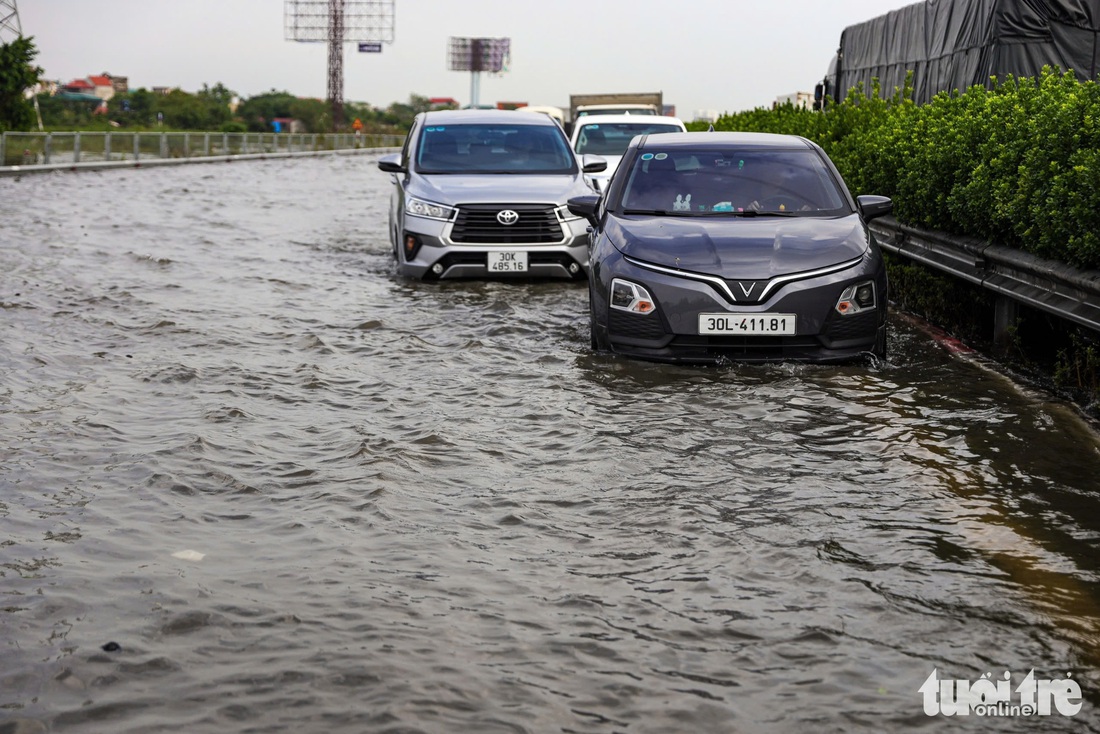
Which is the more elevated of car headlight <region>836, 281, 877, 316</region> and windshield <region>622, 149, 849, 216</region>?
windshield <region>622, 149, 849, 216</region>

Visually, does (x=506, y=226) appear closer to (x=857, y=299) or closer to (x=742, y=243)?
(x=742, y=243)

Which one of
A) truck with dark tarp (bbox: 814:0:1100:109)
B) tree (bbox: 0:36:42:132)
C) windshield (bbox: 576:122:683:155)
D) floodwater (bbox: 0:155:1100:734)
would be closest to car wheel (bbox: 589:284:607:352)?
floodwater (bbox: 0:155:1100:734)

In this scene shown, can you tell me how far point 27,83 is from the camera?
7294cm

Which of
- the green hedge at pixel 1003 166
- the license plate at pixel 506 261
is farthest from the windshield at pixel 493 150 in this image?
the green hedge at pixel 1003 166

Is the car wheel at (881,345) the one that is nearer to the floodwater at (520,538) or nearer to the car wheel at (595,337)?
the floodwater at (520,538)

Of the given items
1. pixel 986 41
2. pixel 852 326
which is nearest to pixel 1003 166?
pixel 852 326

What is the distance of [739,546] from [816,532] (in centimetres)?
37

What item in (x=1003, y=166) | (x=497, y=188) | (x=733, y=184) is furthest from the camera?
(x=497, y=188)

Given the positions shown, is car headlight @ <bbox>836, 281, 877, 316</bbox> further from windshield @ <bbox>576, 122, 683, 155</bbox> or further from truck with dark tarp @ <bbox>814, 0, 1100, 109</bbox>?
windshield @ <bbox>576, 122, 683, 155</bbox>

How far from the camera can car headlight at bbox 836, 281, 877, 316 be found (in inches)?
360

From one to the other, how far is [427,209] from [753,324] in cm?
601

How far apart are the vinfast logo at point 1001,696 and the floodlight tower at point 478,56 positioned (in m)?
170

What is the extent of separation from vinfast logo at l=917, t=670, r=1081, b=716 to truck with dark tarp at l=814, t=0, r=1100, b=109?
13.7 meters

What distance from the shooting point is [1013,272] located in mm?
9297
